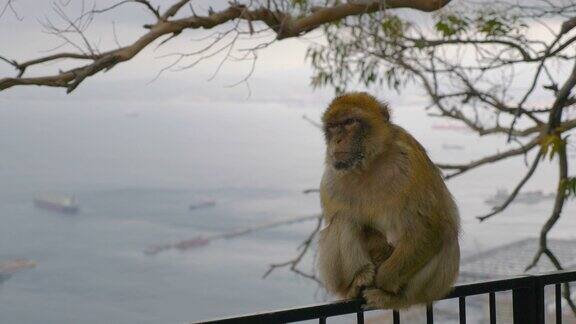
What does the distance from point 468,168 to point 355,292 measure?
136 inches

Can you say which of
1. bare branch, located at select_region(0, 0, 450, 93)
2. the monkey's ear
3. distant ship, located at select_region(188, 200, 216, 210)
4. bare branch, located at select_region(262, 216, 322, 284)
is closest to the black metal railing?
the monkey's ear

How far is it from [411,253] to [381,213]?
0.15 meters

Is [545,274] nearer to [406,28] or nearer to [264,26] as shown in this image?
[264,26]

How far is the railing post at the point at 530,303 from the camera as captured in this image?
2.11 m

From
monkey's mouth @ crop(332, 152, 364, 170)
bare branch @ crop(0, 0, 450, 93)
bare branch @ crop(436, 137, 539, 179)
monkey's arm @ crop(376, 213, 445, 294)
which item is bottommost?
bare branch @ crop(436, 137, 539, 179)

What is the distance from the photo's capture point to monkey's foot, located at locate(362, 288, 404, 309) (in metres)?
2.26

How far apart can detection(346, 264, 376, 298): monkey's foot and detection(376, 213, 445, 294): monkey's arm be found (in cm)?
3

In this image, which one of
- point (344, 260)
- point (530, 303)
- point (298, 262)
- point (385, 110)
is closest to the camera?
point (530, 303)

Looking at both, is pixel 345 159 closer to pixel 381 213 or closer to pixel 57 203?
pixel 381 213

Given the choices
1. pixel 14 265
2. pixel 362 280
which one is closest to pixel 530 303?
pixel 362 280

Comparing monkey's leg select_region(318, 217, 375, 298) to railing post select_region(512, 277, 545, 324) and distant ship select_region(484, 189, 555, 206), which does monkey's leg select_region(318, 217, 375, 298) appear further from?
distant ship select_region(484, 189, 555, 206)

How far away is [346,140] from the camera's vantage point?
2.37 m

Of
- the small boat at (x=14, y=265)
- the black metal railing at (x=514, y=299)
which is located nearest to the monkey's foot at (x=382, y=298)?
the black metal railing at (x=514, y=299)

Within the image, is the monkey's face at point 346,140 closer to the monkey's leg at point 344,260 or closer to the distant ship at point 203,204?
the monkey's leg at point 344,260
